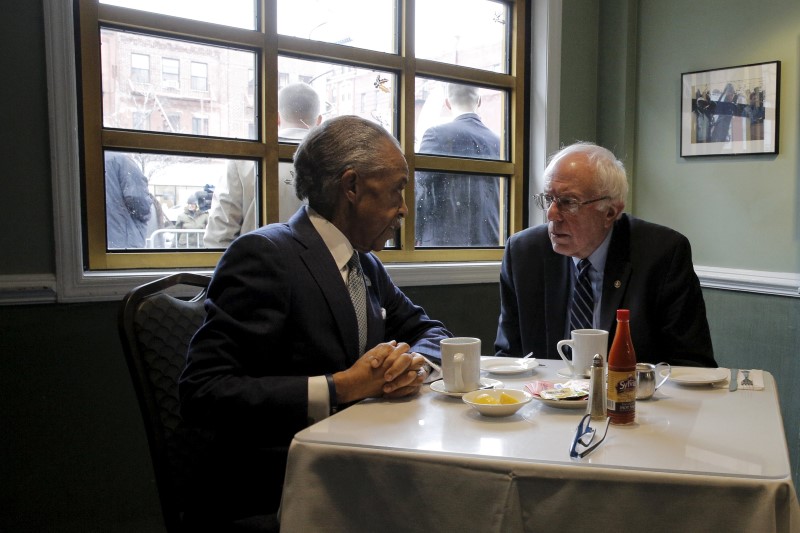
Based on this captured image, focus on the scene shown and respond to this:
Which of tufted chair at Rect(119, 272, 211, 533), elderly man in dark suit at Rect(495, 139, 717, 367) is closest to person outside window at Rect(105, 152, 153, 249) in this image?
tufted chair at Rect(119, 272, 211, 533)

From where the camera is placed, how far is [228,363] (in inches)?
49.1

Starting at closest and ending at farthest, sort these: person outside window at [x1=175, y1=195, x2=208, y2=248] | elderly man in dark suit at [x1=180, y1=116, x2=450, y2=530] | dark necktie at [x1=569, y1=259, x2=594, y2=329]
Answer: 1. elderly man in dark suit at [x1=180, y1=116, x2=450, y2=530]
2. dark necktie at [x1=569, y1=259, x2=594, y2=329]
3. person outside window at [x1=175, y1=195, x2=208, y2=248]

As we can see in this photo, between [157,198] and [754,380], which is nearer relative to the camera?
[754,380]

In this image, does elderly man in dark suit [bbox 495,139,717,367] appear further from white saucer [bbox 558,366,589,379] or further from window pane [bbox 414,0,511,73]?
window pane [bbox 414,0,511,73]

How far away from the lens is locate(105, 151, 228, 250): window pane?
90.1 inches

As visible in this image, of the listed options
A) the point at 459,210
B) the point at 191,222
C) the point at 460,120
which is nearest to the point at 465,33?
the point at 460,120

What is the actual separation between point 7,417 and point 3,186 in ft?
2.37

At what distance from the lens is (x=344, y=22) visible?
2785 millimetres

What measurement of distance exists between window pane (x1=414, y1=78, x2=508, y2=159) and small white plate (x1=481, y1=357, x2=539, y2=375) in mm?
1621

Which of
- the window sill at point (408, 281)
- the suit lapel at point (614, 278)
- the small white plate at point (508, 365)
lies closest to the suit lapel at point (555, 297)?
the suit lapel at point (614, 278)

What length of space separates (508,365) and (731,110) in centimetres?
204

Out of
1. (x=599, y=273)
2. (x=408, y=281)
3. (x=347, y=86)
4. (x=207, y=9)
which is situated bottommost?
(x=408, y=281)

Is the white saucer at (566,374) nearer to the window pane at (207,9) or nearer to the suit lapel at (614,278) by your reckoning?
the suit lapel at (614,278)

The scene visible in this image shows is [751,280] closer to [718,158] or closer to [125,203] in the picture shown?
[718,158]
